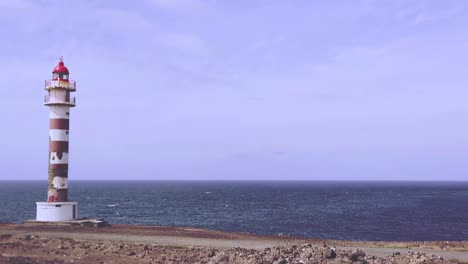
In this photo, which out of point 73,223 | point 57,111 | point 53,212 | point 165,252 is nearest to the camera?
point 165,252

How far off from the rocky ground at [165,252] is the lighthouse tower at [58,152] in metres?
6.66

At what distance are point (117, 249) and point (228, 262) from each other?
7134 millimetres

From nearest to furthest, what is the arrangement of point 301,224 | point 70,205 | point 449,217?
1. point 70,205
2. point 301,224
3. point 449,217

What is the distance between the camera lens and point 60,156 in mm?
41281

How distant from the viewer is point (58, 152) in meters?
41.2

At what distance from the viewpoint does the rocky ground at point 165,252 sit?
937 inches

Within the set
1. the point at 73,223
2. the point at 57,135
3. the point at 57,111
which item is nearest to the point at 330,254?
the point at 73,223

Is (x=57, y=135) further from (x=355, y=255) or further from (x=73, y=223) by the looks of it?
→ (x=355, y=255)

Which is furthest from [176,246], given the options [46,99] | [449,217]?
[449,217]

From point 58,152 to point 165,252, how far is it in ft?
60.7

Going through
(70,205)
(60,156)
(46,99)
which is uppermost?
(46,99)

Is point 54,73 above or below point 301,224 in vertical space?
above

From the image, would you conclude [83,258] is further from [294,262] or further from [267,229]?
[267,229]

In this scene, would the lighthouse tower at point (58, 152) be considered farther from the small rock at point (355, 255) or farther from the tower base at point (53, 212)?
the small rock at point (355, 255)
